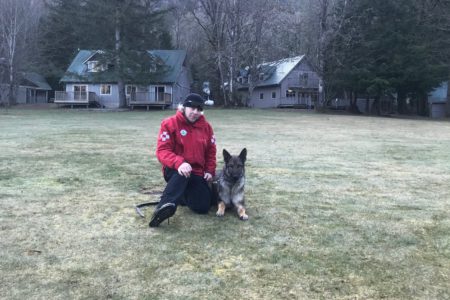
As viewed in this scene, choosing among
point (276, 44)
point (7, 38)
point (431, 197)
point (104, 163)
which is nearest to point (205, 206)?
point (431, 197)

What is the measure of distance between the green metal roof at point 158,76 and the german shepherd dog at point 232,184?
35.2 m

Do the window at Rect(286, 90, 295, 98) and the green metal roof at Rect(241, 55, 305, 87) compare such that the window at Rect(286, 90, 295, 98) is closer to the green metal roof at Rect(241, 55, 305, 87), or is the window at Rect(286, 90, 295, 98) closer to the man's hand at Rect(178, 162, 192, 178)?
the green metal roof at Rect(241, 55, 305, 87)

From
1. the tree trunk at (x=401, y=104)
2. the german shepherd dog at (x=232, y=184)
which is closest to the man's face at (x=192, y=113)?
the german shepherd dog at (x=232, y=184)

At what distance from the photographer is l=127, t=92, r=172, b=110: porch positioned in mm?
41156

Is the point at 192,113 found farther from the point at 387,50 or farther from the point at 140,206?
the point at 387,50

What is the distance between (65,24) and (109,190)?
4644cm

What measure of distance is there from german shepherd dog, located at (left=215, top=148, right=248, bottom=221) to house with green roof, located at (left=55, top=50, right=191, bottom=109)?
34.8 m

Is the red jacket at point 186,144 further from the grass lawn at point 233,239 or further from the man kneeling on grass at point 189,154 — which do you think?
the grass lawn at point 233,239

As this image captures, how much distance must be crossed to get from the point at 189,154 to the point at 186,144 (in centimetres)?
11

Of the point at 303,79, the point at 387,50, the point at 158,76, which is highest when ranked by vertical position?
the point at 387,50

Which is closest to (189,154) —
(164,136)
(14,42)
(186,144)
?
(186,144)

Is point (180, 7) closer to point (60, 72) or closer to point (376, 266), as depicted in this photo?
point (60, 72)

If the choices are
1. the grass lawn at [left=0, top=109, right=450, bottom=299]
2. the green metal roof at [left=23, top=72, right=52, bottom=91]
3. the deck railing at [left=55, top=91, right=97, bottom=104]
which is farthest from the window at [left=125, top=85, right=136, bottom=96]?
the grass lawn at [left=0, top=109, right=450, bottom=299]

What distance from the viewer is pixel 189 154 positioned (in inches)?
197
